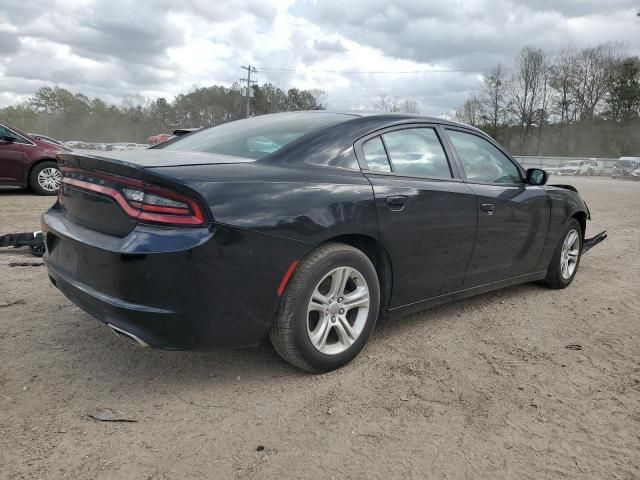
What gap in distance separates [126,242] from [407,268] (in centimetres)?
164

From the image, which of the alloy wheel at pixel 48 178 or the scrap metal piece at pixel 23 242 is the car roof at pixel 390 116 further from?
the alloy wheel at pixel 48 178

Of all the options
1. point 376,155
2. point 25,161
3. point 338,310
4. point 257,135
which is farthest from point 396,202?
point 25,161

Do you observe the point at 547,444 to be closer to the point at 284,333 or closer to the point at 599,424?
the point at 599,424

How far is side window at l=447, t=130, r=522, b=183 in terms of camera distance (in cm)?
361

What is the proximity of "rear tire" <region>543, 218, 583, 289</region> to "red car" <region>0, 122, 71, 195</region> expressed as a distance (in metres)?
8.52

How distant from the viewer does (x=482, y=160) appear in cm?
379

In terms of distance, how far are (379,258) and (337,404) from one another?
2.98 ft

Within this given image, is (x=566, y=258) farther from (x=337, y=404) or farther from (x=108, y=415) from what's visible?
(x=108, y=415)

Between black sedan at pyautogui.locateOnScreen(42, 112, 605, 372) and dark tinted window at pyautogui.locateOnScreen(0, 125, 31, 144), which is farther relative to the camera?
dark tinted window at pyautogui.locateOnScreen(0, 125, 31, 144)

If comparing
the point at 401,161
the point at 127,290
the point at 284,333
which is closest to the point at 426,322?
the point at 401,161

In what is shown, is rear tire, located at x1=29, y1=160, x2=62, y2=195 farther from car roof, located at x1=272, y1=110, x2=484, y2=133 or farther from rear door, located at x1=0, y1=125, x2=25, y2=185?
car roof, located at x1=272, y1=110, x2=484, y2=133

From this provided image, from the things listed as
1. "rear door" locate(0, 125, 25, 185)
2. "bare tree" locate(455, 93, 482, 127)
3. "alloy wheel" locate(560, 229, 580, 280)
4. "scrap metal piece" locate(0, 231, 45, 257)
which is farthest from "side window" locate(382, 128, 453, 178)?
"bare tree" locate(455, 93, 482, 127)

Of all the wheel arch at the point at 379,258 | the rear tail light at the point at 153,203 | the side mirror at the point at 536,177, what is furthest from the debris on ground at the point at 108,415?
the side mirror at the point at 536,177

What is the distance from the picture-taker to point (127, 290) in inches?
88.4
